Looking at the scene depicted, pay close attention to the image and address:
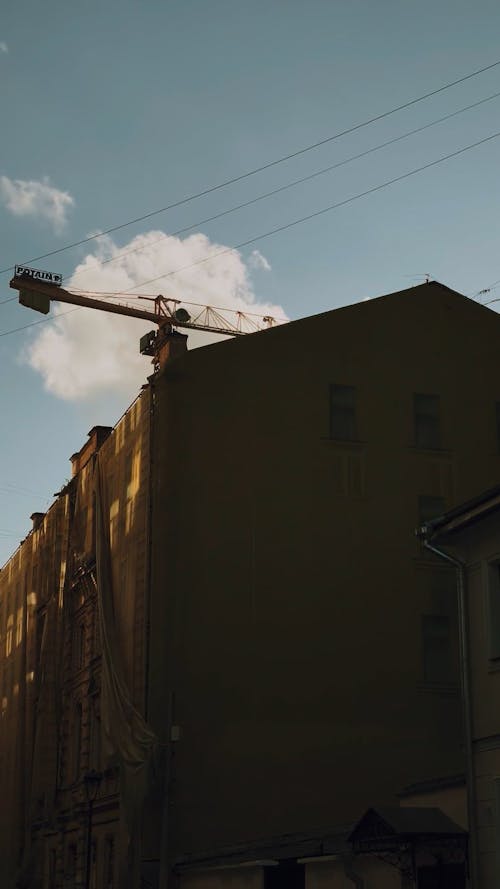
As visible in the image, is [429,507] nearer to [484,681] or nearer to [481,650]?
[481,650]

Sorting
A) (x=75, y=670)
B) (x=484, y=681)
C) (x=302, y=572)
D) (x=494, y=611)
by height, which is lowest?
(x=484, y=681)

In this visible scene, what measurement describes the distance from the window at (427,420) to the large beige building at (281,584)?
0.08m

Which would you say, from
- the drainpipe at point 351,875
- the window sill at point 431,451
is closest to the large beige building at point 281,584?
the window sill at point 431,451

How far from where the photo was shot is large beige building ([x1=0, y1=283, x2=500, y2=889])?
119 feet

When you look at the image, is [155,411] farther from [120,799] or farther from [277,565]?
[120,799]

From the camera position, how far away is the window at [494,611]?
22141 millimetres

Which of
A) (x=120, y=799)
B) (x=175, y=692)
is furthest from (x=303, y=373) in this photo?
(x=120, y=799)

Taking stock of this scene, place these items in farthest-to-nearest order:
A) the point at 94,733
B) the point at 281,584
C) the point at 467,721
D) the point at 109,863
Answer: the point at 94,733 < the point at 109,863 < the point at 281,584 < the point at 467,721

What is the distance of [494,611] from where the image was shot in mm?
22359

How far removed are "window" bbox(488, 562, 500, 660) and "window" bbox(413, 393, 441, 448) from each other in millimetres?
19098

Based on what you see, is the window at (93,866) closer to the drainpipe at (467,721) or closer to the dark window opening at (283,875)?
the dark window opening at (283,875)

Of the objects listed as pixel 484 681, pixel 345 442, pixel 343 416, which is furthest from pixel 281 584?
pixel 484 681

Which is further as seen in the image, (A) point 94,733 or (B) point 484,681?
(A) point 94,733

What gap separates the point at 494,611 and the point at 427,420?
2000 centimetres
